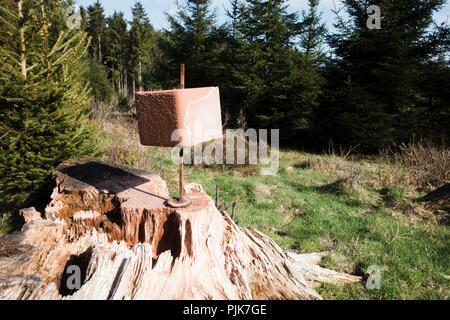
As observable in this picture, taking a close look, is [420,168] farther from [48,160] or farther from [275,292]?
[48,160]

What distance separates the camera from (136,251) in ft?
6.53

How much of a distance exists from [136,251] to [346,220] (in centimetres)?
380

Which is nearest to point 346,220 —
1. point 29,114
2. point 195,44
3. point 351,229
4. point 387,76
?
point 351,229

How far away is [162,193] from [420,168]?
22.2 feet

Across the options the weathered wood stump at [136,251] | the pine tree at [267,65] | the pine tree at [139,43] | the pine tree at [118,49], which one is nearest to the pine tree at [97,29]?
the pine tree at [118,49]

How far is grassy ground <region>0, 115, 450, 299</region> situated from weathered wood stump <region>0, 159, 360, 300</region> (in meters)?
0.64

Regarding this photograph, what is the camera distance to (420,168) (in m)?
6.45

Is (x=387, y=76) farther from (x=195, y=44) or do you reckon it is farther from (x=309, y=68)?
(x=195, y=44)

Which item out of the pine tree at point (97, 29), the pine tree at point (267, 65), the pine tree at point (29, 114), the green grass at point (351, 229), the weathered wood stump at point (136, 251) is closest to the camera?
the weathered wood stump at point (136, 251)

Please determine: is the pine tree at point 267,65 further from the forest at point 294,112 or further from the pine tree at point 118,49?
the pine tree at point 118,49

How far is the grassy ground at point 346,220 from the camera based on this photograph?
9.62ft

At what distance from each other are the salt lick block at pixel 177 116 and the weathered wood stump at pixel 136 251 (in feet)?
2.15

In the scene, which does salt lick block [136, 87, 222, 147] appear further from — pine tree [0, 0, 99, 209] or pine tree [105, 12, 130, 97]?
pine tree [105, 12, 130, 97]

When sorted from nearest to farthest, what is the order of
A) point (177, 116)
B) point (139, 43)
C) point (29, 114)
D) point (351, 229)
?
point (177, 116) < point (29, 114) < point (351, 229) < point (139, 43)
